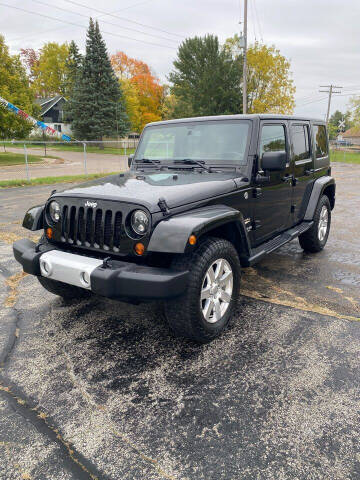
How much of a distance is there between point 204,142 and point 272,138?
76 cm

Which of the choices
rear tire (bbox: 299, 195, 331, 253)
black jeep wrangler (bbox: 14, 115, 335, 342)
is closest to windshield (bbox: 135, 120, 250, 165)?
black jeep wrangler (bbox: 14, 115, 335, 342)

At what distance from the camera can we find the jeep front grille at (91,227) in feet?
9.53

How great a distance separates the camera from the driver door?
393 centimetres

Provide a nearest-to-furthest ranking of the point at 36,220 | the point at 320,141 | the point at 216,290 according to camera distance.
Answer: the point at 216,290
the point at 36,220
the point at 320,141

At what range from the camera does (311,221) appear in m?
5.12

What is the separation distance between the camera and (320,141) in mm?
5586

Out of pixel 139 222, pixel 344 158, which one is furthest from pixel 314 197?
pixel 344 158

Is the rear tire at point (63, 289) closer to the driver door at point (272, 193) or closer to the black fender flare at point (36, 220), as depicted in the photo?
the black fender flare at point (36, 220)

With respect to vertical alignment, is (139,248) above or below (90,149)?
below

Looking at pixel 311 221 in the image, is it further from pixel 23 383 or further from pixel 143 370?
pixel 23 383

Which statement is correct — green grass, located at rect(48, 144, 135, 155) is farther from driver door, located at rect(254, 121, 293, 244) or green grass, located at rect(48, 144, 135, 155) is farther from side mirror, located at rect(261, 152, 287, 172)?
side mirror, located at rect(261, 152, 287, 172)

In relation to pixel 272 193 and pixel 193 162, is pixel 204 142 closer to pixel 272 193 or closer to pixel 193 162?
pixel 193 162

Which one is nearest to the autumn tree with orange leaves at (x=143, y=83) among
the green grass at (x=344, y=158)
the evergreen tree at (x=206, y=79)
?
the evergreen tree at (x=206, y=79)

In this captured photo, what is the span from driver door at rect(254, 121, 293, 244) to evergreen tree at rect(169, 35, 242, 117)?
123ft
